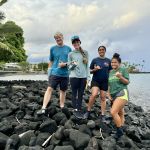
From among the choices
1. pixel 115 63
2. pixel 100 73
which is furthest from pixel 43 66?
pixel 115 63

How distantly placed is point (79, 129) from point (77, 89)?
1285 millimetres

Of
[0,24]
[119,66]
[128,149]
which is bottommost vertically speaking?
[128,149]

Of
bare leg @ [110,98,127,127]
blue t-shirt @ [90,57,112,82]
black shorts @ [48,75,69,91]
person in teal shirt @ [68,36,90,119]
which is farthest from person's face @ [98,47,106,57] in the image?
bare leg @ [110,98,127,127]

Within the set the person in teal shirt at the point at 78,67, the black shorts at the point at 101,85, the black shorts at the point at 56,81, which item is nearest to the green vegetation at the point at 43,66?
the black shorts at the point at 56,81

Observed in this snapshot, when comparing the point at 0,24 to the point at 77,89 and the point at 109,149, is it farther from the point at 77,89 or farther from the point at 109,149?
the point at 109,149

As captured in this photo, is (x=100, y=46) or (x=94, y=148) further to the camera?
(x=100, y=46)

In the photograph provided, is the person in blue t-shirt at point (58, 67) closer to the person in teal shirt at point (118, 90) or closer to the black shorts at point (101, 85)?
the black shorts at point (101, 85)

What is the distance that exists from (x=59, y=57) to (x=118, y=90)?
1.81 metres

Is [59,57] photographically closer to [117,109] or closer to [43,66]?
[117,109]

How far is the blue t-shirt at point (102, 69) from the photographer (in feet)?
27.6

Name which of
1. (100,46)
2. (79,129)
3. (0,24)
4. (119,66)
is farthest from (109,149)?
(0,24)

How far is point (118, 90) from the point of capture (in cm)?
757

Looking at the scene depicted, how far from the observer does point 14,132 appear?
7699mm

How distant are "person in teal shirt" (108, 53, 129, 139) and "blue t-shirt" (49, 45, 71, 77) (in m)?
1.41
